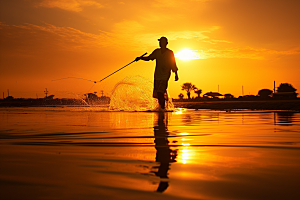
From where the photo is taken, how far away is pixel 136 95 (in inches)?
642

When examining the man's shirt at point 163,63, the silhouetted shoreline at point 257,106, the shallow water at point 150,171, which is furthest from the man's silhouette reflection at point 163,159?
the silhouetted shoreline at point 257,106

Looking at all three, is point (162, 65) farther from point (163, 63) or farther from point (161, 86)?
point (161, 86)

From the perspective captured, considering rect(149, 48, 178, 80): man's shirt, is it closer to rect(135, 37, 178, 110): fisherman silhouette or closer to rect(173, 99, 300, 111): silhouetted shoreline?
rect(135, 37, 178, 110): fisherman silhouette

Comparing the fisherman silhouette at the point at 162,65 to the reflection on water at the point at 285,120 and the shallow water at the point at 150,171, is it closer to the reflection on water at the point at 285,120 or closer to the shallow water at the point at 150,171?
the reflection on water at the point at 285,120

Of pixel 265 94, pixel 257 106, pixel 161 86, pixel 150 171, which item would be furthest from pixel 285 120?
pixel 265 94

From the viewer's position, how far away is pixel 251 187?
5.73 ft

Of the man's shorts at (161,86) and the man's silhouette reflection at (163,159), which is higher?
the man's shorts at (161,86)

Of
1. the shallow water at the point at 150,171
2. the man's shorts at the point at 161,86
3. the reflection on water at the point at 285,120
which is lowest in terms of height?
the shallow water at the point at 150,171

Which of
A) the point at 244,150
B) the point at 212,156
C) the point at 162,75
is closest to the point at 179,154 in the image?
the point at 212,156

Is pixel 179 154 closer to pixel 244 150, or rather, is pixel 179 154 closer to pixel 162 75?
pixel 244 150

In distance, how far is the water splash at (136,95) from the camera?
52.3 ft

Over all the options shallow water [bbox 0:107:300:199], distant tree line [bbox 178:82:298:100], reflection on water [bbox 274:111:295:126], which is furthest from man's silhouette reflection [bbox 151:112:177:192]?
distant tree line [bbox 178:82:298:100]

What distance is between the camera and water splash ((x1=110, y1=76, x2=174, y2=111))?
15.9 m

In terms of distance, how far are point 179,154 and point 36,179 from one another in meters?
1.29
